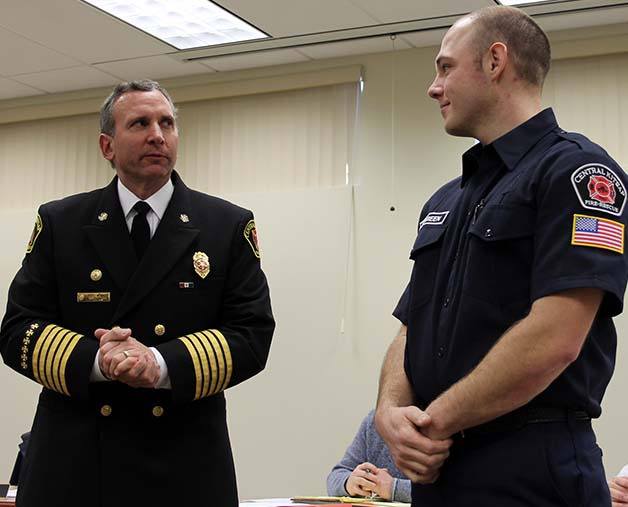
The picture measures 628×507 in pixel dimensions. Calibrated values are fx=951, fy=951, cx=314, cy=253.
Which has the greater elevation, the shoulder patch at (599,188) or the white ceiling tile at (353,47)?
the white ceiling tile at (353,47)

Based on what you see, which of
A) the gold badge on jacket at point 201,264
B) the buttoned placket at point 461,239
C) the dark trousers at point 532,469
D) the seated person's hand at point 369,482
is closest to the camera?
the dark trousers at point 532,469

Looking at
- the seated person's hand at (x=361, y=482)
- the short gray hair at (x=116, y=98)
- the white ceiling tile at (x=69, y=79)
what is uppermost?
the white ceiling tile at (x=69, y=79)

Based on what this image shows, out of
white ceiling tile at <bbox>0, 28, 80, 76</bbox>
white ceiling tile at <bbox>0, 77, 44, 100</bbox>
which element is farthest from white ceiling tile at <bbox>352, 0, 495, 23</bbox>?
white ceiling tile at <bbox>0, 77, 44, 100</bbox>

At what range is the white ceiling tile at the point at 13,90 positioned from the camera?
21.6 ft

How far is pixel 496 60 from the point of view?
1817mm

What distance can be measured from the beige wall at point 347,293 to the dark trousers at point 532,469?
4.02 metres

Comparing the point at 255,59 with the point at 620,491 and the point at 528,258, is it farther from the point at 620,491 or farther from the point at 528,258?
the point at 528,258

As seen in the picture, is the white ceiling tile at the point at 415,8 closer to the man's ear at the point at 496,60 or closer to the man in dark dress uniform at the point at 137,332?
the man in dark dress uniform at the point at 137,332

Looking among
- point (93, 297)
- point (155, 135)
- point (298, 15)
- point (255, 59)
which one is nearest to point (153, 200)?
point (155, 135)

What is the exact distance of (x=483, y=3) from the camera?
508cm

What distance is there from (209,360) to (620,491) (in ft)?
5.45

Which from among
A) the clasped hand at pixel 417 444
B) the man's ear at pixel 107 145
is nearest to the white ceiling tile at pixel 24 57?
the man's ear at pixel 107 145

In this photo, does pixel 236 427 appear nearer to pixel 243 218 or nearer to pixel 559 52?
pixel 559 52

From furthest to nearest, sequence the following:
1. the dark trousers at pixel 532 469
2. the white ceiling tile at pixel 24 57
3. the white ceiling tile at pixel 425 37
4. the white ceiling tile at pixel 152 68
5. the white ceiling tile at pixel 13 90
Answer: the white ceiling tile at pixel 13 90
the white ceiling tile at pixel 152 68
the white ceiling tile at pixel 24 57
the white ceiling tile at pixel 425 37
the dark trousers at pixel 532 469
